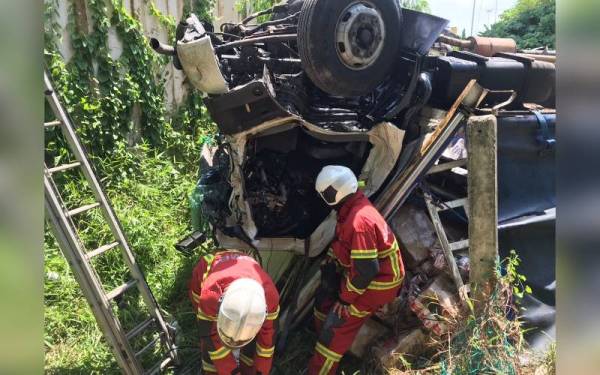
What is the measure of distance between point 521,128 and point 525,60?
0.76 m

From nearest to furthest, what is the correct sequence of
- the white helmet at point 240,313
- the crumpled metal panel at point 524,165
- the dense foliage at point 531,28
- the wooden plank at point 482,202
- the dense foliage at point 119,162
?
the white helmet at point 240,313 → the wooden plank at point 482,202 → the dense foliage at point 119,162 → the crumpled metal panel at point 524,165 → the dense foliage at point 531,28

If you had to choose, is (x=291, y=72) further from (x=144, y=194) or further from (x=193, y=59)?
(x=144, y=194)

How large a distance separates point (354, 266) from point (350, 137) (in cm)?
110

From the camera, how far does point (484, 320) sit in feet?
10.4

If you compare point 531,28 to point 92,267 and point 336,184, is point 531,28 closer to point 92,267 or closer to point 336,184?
point 336,184

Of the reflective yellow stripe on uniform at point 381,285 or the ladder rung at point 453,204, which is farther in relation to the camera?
the ladder rung at point 453,204

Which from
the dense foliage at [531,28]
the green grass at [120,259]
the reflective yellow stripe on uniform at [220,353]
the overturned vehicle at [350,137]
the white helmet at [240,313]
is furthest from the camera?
the dense foliage at [531,28]

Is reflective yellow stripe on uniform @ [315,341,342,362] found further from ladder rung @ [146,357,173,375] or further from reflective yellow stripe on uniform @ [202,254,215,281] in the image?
ladder rung @ [146,357,173,375]

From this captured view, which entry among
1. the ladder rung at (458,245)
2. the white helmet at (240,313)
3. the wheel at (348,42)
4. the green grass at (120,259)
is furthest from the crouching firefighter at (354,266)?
the green grass at (120,259)

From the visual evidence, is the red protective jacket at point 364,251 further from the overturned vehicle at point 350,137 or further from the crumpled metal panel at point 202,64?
the crumpled metal panel at point 202,64

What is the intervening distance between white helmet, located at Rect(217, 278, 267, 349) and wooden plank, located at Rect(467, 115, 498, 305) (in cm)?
147

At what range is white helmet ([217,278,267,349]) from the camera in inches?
104

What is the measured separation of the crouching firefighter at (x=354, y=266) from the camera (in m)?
3.32

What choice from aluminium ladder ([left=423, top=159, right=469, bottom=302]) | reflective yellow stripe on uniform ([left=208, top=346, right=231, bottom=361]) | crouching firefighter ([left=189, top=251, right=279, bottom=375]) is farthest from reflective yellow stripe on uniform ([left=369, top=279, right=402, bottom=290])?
reflective yellow stripe on uniform ([left=208, top=346, right=231, bottom=361])
